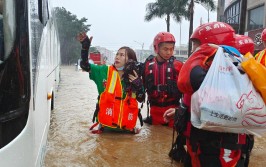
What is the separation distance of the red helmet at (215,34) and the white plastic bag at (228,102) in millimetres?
390

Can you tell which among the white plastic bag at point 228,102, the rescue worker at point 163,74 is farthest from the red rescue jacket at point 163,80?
the white plastic bag at point 228,102

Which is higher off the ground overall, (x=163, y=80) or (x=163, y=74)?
(x=163, y=74)

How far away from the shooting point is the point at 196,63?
2568mm

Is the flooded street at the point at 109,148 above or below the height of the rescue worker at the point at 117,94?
below

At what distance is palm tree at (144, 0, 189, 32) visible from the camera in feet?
113

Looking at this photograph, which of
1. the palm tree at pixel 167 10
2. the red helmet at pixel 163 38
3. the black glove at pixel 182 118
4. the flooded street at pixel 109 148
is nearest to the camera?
the black glove at pixel 182 118

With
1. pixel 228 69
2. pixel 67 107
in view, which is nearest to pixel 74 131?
pixel 67 107

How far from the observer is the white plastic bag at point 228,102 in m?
2.28

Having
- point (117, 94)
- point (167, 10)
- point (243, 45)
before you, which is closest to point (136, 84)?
point (117, 94)

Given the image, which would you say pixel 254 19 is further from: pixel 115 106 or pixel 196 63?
pixel 196 63

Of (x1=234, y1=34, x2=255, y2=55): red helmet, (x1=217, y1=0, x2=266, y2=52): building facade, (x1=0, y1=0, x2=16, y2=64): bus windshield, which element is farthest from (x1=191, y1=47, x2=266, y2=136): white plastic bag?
(x1=217, y1=0, x2=266, y2=52): building facade

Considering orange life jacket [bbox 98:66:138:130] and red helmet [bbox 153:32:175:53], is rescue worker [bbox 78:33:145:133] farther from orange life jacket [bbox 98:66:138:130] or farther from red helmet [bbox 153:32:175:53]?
red helmet [bbox 153:32:175:53]

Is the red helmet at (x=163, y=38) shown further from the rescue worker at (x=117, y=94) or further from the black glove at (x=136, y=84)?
the black glove at (x=136, y=84)

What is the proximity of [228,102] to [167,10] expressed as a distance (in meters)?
35.3
